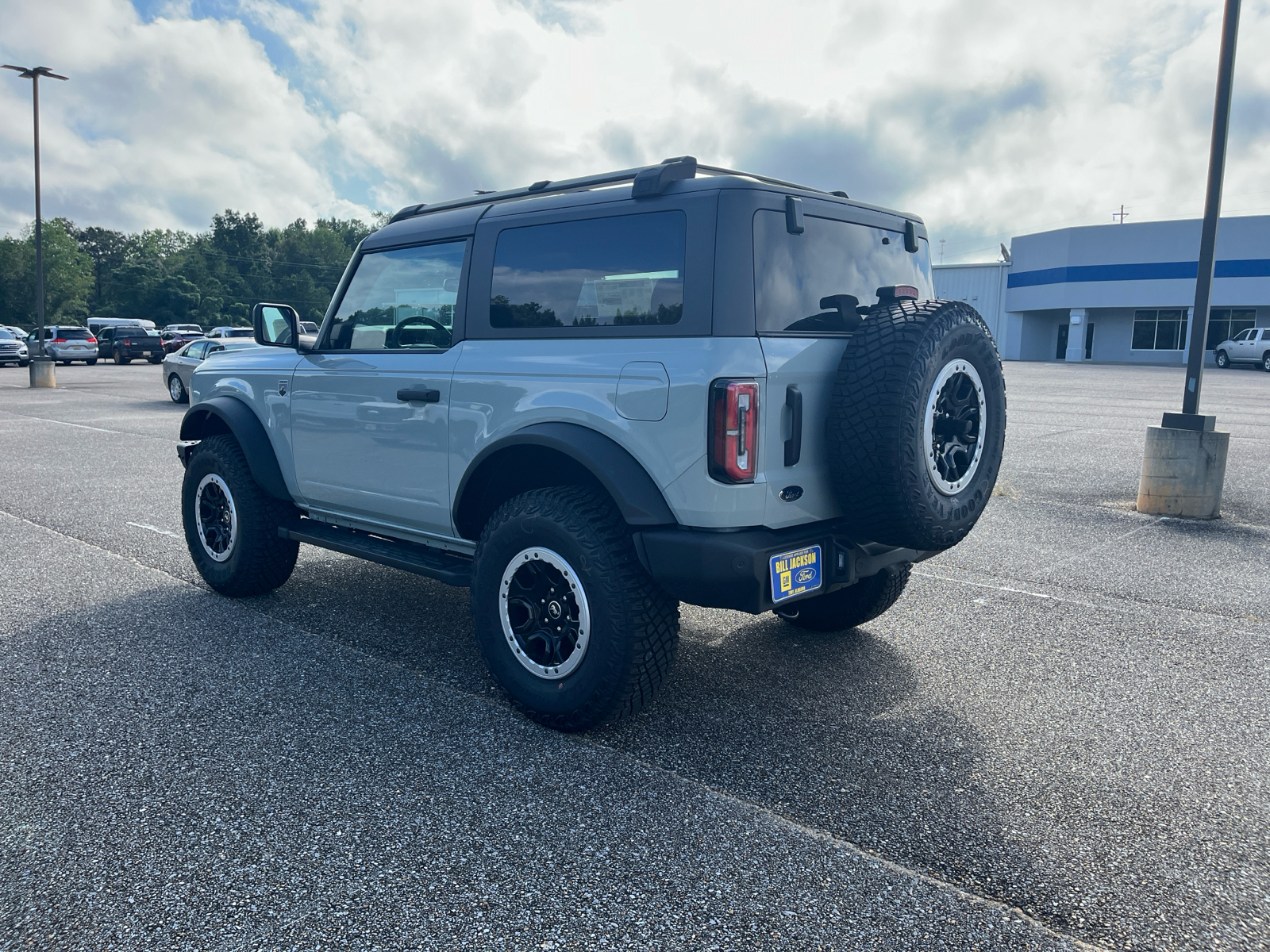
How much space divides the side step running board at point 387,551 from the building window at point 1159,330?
49.1 metres

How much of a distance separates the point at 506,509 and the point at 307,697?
123 centimetres

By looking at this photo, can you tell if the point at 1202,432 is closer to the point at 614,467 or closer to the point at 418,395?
the point at 614,467

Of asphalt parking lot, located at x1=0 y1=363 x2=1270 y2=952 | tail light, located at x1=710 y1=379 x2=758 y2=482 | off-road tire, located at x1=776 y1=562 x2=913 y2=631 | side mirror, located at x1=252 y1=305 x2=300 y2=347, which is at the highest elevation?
side mirror, located at x1=252 y1=305 x2=300 y2=347

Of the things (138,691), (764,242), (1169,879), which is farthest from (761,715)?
(138,691)

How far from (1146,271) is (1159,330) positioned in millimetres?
3378

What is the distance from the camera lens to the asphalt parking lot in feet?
8.11

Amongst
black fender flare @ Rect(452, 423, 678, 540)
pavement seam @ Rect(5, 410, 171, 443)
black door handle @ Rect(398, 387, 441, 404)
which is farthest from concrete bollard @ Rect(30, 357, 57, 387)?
black fender flare @ Rect(452, 423, 678, 540)

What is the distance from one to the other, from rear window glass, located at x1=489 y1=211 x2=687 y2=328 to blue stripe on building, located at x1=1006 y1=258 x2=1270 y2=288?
46.9m

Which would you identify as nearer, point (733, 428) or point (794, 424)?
point (733, 428)

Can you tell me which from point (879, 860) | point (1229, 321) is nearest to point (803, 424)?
point (879, 860)

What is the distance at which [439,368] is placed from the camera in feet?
13.7

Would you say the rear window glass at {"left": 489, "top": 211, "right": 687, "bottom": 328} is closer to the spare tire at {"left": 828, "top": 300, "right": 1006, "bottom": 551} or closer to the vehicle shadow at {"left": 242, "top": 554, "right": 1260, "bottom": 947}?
the spare tire at {"left": 828, "top": 300, "right": 1006, "bottom": 551}

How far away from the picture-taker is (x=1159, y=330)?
4606cm

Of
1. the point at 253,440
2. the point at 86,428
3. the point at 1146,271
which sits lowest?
the point at 86,428
